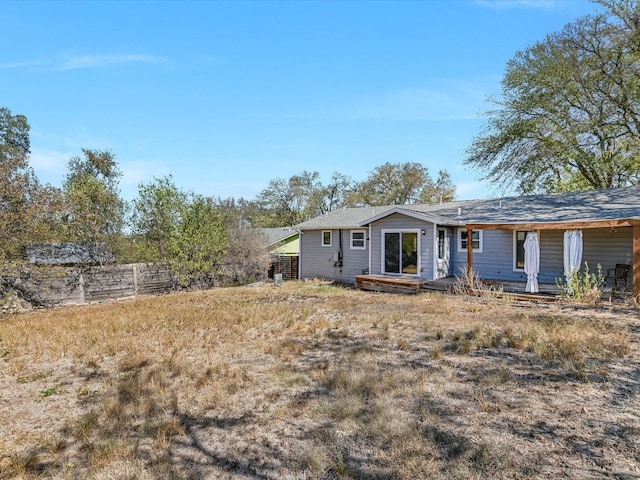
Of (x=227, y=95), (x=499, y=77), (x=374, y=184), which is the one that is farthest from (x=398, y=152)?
(x=227, y=95)

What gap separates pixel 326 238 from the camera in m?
18.1

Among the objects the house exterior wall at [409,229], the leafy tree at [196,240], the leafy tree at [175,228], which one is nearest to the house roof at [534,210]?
the house exterior wall at [409,229]

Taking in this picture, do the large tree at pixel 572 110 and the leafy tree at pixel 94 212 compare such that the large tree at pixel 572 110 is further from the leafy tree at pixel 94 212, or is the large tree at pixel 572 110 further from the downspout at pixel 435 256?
the leafy tree at pixel 94 212

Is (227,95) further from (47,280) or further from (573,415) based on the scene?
(573,415)

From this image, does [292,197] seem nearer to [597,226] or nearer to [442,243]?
[442,243]

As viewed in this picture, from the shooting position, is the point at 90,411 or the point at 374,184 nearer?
the point at 90,411

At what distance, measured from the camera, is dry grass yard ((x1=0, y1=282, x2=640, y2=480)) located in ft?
9.59

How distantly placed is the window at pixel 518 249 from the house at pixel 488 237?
32 mm

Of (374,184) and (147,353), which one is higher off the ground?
(374,184)

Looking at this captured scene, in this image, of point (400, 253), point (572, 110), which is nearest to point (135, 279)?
point (400, 253)

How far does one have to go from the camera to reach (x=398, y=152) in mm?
33688

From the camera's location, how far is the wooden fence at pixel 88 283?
12.7 m

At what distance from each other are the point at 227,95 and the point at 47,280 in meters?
10.3

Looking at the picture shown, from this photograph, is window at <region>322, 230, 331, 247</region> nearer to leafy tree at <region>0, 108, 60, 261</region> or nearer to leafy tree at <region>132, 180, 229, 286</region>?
leafy tree at <region>132, 180, 229, 286</region>
